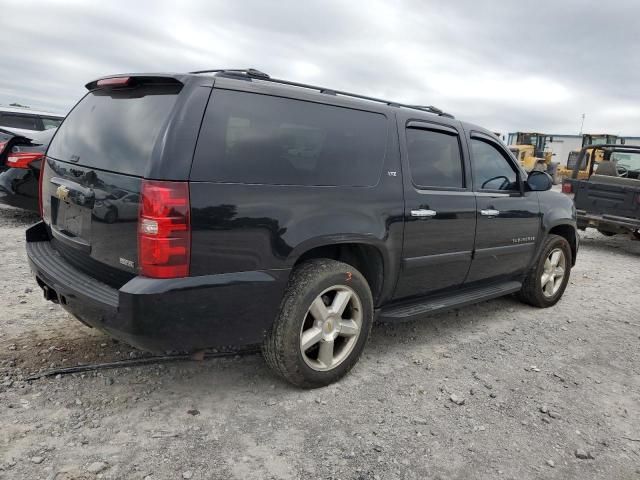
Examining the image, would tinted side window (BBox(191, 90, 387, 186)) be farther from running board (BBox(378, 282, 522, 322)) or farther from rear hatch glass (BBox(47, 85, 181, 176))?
running board (BBox(378, 282, 522, 322))

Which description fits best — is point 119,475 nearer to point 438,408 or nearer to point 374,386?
point 374,386

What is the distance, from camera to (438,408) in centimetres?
295

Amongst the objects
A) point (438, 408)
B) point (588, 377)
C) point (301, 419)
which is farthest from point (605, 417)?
point (301, 419)

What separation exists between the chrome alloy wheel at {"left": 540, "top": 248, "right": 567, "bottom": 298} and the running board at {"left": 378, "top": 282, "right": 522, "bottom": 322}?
727 mm

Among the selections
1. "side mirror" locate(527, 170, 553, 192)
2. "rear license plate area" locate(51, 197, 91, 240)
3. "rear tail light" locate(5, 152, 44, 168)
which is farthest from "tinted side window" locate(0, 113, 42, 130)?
"side mirror" locate(527, 170, 553, 192)

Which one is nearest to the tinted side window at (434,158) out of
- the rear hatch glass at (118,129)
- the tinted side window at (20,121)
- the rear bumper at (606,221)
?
the rear hatch glass at (118,129)

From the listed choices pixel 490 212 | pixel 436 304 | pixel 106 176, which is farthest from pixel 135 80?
pixel 490 212

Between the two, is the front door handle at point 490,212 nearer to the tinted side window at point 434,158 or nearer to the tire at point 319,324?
the tinted side window at point 434,158

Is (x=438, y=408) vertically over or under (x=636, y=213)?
under

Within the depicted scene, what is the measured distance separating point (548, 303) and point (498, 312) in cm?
62

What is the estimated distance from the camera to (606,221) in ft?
27.5

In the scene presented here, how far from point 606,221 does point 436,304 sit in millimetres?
6143

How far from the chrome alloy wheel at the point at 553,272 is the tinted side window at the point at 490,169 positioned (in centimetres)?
104

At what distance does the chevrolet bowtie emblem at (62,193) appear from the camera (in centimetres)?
282
